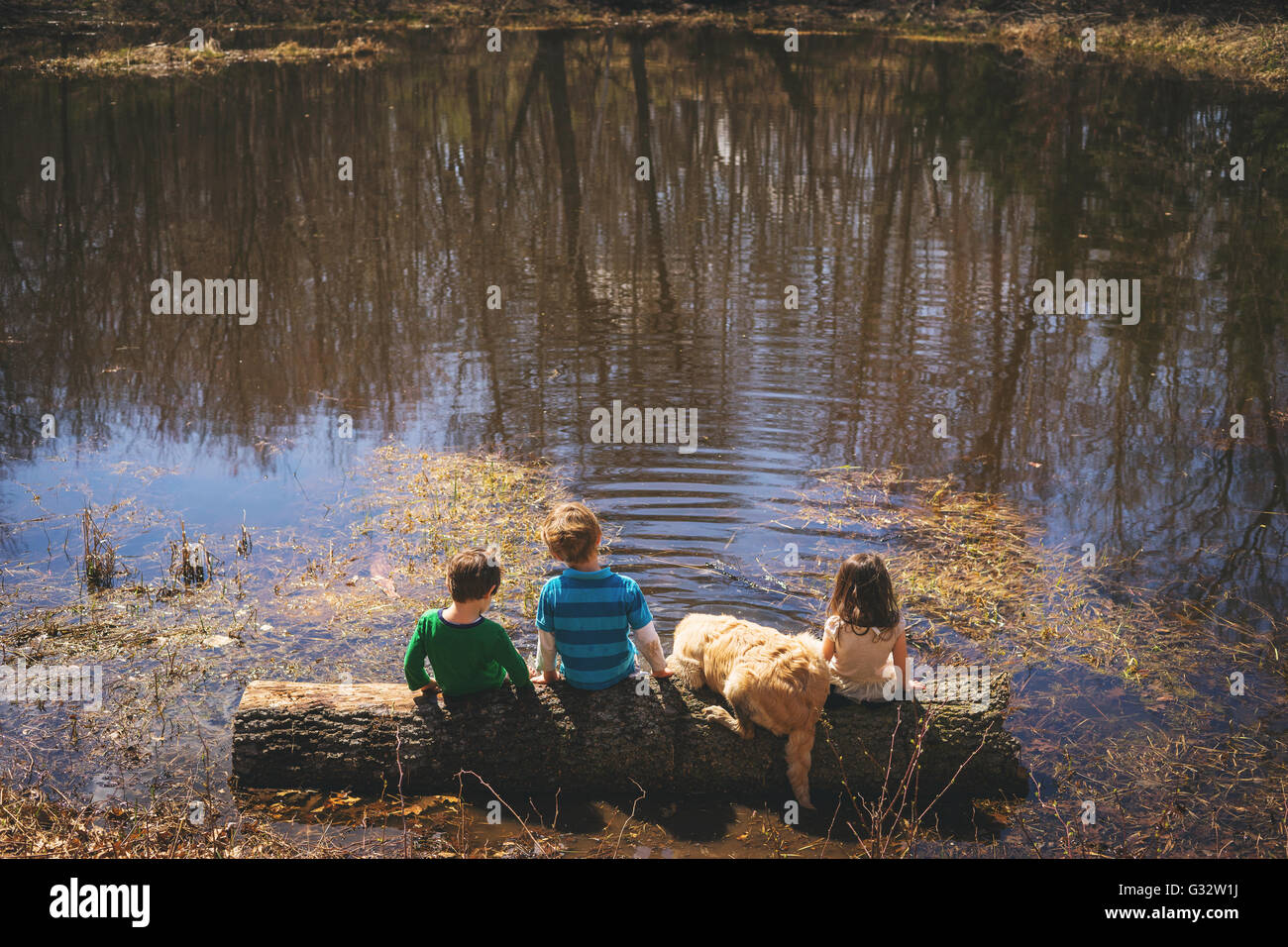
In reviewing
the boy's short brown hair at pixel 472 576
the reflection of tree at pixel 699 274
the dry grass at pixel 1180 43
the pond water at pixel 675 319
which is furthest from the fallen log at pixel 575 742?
the dry grass at pixel 1180 43

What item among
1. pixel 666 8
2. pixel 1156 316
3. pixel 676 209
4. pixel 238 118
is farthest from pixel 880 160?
pixel 666 8

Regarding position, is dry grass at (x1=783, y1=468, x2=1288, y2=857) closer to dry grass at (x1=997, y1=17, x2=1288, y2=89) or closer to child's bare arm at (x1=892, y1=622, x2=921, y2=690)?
child's bare arm at (x1=892, y1=622, x2=921, y2=690)

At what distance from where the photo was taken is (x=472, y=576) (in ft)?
16.5

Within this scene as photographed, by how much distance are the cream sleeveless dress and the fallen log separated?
8 cm

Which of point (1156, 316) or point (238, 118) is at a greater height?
point (238, 118)

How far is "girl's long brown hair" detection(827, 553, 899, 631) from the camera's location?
16.7 ft

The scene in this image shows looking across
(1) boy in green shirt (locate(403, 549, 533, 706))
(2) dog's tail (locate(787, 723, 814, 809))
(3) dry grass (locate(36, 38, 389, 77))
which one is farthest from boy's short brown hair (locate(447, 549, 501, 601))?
(3) dry grass (locate(36, 38, 389, 77))

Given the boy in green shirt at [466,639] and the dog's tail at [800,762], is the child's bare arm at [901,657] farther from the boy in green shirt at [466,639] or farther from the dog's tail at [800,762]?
the boy in green shirt at [466,639]

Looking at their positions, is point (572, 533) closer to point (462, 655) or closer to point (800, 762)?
point (462, 655)

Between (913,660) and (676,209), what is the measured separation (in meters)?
13.4

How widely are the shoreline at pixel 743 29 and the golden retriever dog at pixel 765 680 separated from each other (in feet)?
102

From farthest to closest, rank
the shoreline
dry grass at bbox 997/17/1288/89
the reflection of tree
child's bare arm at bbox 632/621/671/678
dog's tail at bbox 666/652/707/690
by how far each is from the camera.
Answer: the shoreline
dry grass at bbox 997/17/1288/89
the reflection of tree
dog's tail at bbox 666/652/707/690
child's bare arm at bbox 632/621/671/678

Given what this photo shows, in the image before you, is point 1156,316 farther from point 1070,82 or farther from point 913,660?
point 1070,82
